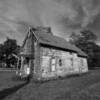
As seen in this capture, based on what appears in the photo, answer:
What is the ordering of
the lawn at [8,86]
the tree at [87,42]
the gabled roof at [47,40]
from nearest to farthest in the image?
the lawn at [8,86]
the gabled roof at [47,40]
the tree at [87,42]

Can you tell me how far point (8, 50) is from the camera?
53.7 m

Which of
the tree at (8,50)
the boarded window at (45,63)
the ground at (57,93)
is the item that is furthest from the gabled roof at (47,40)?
the tree at (8,50)

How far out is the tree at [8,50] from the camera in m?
52.7

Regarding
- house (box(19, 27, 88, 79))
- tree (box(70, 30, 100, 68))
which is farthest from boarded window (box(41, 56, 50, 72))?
tree (box(70, 30, 100, 68))

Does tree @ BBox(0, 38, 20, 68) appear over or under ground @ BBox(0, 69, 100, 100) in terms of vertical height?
over

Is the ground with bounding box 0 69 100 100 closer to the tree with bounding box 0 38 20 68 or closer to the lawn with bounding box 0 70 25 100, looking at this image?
the lawn with bounding box 0 70 25 100

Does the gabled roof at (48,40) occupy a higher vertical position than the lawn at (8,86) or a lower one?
higher

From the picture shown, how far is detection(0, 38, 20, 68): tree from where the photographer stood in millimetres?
52725

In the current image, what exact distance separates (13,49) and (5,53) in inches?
205

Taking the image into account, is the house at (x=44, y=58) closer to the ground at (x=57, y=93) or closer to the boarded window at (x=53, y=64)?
the boarded window at (x=53, y=64)

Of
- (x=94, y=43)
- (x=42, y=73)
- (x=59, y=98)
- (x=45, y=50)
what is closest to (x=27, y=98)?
(x=59, y=98)

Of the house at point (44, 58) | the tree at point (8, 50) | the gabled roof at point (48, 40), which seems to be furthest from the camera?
the tree at point (8, 50)

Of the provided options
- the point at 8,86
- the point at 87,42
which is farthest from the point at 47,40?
the point at 87,42

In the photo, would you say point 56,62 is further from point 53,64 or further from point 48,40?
A: point 48,40
